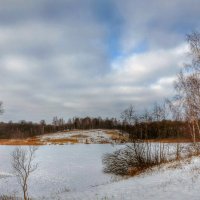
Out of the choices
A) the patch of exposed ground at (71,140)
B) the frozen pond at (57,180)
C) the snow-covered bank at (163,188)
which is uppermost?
the patch of exposed ground at (71,140)

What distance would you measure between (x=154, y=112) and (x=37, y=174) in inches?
612

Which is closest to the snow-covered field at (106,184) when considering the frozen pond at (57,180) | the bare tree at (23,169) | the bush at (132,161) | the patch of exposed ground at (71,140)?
the frozen pond at (57,180)

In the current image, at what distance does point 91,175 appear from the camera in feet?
112

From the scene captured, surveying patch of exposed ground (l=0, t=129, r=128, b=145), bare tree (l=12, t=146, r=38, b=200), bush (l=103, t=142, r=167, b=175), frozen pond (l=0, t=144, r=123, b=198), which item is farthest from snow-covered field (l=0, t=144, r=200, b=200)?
patch of exposed ground (l=0, t=129, r=128, b=145)

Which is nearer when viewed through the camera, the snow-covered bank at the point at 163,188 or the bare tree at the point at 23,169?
the snow-covered bank at the point at 163,188

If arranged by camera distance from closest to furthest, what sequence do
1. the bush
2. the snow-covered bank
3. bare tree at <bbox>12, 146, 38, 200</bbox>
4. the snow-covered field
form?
1. the snow-covered bank
2. the snow-covered field
3. bare tree at <bbox>12, 146, 38, 200</bbox>
4. the bush

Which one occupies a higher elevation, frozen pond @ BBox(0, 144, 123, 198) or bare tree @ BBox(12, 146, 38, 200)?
bare tree @ BBox(12, 146, 38, 200)

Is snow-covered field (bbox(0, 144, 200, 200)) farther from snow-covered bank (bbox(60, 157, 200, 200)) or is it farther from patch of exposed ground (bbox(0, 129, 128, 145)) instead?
patch of exposed ground (bbox(0, 129, 128, 145))

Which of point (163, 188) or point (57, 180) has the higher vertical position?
point (163, 188)

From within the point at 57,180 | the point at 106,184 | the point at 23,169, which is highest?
the point at 23,169

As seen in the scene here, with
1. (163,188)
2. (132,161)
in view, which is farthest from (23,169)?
(163,188)

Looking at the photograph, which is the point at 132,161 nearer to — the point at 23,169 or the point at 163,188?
the point at 23,169

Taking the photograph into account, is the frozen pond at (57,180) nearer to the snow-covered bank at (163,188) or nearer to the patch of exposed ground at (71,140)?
the snow-covered bank at (163,188)

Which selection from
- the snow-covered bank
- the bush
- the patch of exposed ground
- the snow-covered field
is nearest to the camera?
the snow-covered bank
